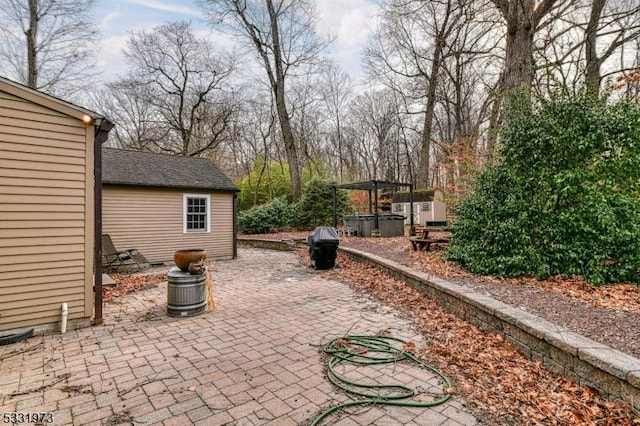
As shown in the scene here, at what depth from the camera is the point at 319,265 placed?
8367mm

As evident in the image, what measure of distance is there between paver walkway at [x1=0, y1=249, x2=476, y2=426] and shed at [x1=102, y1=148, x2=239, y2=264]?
447 centimetres

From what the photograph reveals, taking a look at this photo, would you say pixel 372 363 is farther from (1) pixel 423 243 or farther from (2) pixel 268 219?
(2) pixel 268 219

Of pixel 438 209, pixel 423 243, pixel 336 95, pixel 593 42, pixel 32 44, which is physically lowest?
pixel 423 243

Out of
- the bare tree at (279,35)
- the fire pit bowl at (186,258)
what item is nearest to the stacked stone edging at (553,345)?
the fire pit bowl at (186,258)

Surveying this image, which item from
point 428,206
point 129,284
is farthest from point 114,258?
point 428,206

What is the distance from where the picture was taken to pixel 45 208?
4.11 m

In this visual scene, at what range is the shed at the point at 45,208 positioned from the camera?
154 inches

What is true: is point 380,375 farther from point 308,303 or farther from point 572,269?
point 572,269

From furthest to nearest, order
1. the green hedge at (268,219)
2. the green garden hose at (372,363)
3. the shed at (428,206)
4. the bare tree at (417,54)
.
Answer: the shed at (428,206), the green hedge at (268,219), the bare tree at (417,54), the green garden hose at (372,363)

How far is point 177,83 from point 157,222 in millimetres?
12407

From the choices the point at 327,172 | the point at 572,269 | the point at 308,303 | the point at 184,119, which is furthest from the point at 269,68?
the point at 572,269

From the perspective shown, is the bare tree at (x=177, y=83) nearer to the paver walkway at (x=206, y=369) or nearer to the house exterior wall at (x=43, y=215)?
the house exterior wall at (x=43, y=215)

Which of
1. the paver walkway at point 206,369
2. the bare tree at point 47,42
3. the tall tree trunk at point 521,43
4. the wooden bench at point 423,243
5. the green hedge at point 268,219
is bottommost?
the paver walkway at point 206,369

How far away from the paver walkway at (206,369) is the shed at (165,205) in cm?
447
